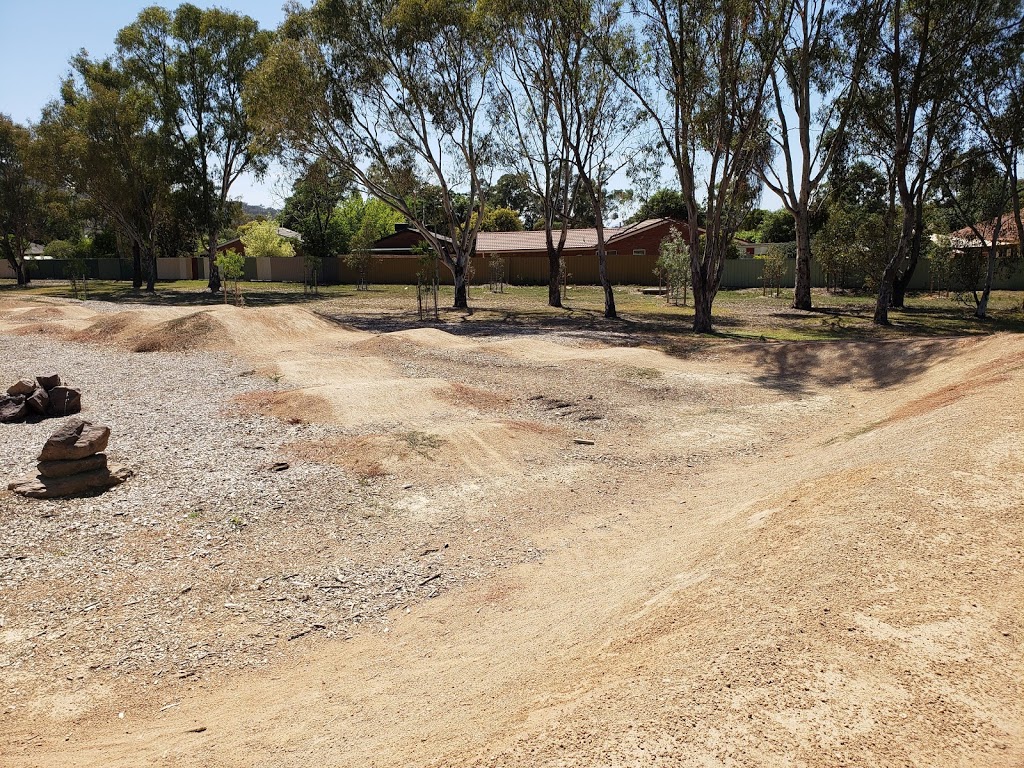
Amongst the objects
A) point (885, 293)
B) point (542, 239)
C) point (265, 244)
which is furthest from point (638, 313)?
point (265, 244)

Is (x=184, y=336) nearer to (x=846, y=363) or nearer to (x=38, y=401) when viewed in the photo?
(x=38, y=401)

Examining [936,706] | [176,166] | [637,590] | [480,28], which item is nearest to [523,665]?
[637,590]

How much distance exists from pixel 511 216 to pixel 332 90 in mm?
45103

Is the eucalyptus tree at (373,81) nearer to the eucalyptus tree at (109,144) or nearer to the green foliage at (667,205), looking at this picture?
the eucalyptus tree at (109,144)

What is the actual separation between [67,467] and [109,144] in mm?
42192

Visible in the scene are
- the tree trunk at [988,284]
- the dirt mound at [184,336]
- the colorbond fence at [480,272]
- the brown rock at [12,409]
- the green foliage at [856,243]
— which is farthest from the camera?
the colorbond fence at [480,272]

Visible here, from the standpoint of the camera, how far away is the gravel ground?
22.2 ft

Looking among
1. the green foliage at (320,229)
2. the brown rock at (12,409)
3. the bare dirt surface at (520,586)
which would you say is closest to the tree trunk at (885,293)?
the bare dirt surface at (520,586)

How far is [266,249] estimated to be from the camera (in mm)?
69938

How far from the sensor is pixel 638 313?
122 ft

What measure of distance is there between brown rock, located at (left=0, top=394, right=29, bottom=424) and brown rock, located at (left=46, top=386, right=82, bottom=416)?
1.41 ft

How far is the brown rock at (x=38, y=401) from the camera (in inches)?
571

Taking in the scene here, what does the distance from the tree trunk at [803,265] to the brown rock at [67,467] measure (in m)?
33.9

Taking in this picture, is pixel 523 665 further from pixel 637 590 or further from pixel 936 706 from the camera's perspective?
pixel 936 706
